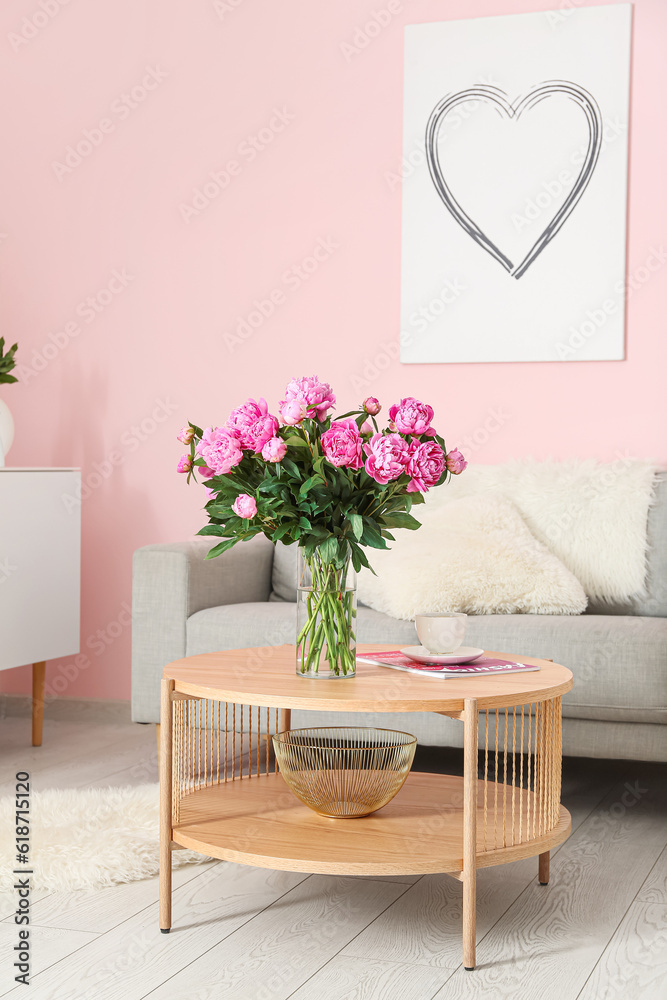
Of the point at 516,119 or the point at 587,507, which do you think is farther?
the point at 516,119

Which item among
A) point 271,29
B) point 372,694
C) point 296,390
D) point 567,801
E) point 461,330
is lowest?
point 567,801

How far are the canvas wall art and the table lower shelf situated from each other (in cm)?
156

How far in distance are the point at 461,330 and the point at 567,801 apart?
1.40 meters

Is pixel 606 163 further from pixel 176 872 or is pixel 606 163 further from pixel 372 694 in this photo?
pixel 176 872

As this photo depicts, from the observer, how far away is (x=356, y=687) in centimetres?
175

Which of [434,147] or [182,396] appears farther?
[182,396]

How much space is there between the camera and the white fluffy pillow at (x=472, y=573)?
Result: 2609mm

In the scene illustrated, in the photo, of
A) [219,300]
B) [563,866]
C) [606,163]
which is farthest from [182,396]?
[563,866]

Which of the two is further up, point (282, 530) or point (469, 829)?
point (282, 530)

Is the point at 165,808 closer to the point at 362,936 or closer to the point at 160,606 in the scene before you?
the point at 362,936

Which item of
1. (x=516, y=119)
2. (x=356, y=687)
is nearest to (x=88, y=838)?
(x=356, y=687)

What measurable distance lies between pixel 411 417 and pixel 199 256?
6.32ft

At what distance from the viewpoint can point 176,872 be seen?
207cm

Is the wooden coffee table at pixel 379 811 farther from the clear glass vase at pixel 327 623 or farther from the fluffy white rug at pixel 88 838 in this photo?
the fluffy white rug at pixel 88 838
